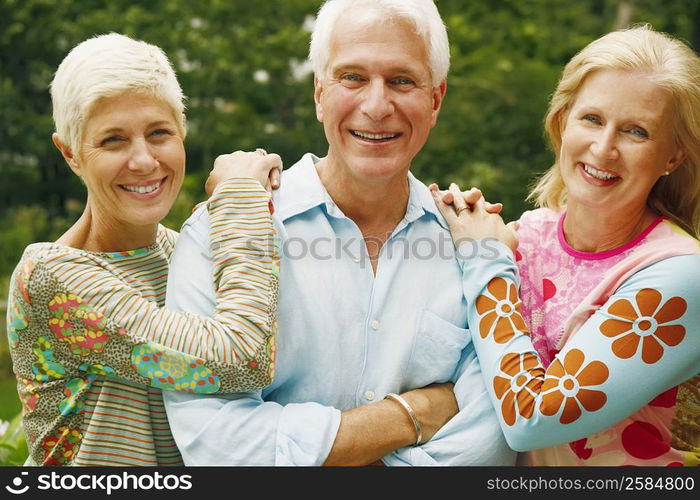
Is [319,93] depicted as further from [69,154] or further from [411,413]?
[411,413]

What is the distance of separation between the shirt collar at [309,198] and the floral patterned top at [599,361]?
0.80 ft

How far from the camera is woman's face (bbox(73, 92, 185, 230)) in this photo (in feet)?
8.18

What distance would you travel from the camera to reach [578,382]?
246cm

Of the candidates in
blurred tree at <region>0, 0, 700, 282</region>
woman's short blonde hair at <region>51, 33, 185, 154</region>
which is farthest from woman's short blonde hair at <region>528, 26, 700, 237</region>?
blurred tree at <region>0, 0, 700, 282</region>

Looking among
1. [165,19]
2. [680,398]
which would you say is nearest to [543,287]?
[680,398]

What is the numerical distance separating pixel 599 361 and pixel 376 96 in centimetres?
101

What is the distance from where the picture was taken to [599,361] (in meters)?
2.47

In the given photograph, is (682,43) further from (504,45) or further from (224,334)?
(504,45)

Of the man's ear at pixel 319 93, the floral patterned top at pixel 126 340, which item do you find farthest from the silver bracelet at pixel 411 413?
the man's ear at pixel 319 93

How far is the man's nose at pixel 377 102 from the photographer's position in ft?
8.55

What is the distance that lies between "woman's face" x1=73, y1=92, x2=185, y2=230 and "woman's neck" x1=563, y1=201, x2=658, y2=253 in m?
1.30

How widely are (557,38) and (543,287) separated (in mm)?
9070

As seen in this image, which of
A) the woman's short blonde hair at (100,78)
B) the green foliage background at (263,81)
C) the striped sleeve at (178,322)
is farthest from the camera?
the green foliage background at (263,81)

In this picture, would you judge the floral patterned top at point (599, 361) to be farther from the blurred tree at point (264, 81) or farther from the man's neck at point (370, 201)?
the blurred tree at point (264, 81)
